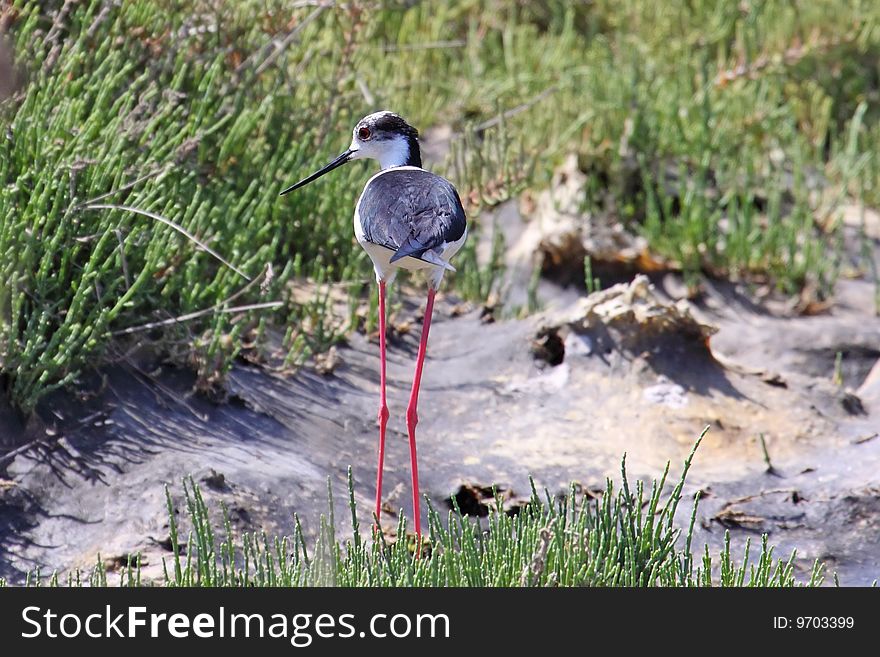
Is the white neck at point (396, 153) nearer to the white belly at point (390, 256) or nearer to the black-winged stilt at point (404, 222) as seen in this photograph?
the black-winged stilt at point (404, 222)

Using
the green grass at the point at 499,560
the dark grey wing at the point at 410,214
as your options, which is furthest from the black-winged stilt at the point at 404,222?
the green grass at the point at 499,560

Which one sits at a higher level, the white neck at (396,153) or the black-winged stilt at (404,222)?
the white neck at (396,153)

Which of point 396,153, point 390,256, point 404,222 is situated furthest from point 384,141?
point 404,222

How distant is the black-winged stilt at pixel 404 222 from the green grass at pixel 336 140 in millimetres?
419

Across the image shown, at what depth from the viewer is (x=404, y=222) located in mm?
3811

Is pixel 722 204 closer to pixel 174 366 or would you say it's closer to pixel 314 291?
pixel 314 291

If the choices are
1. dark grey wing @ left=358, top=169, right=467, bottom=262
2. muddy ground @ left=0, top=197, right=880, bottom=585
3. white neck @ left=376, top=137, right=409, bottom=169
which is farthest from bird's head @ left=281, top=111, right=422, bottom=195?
muddy ground @ left=0, top=197, right=880, bottom=585

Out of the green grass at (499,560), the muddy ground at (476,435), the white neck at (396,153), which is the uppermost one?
the white neck at (396,153)

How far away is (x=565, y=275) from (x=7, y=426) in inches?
132

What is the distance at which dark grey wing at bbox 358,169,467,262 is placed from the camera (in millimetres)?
3754

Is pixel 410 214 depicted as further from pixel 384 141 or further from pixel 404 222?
pixel 384 141

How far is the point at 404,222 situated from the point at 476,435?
1.24m

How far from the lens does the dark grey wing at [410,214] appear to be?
→ 3.75 meters

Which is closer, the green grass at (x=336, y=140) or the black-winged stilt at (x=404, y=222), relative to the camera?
the black-winged stilt at (x=404, y=222)
